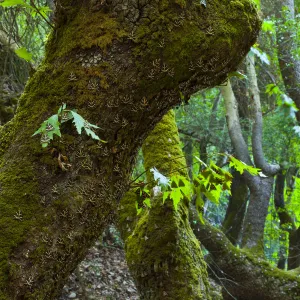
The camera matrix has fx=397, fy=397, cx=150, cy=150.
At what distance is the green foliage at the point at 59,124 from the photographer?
4.71ft

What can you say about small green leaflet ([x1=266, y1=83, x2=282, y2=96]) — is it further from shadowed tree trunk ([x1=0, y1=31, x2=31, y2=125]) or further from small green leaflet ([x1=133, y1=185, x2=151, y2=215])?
shadowed tree trunk ([x1=0, y1=31, x2=31, y2=125])

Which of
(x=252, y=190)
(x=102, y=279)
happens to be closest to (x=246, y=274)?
(x=252, y=190)

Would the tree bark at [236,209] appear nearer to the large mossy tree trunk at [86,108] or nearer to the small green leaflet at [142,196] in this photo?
the small green leaflet at [142,196]

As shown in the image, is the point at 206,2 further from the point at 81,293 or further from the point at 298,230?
the point at 298,230

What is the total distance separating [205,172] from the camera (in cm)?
223

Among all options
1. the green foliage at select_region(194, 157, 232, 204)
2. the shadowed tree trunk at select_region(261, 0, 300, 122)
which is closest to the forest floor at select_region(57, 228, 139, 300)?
the green foliage at select_region(194, 157, 232, 204)

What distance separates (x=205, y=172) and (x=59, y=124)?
1022mm

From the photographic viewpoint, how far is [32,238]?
155cm

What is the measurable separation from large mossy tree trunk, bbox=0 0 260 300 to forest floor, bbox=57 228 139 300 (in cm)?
411

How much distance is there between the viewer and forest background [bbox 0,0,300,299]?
222 cm

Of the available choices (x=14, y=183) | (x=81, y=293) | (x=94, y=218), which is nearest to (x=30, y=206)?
(x=14, y=183)

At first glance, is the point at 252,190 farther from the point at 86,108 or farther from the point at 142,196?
the point at 86,108

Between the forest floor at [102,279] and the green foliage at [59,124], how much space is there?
4.38m

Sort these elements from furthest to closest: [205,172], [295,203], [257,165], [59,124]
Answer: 1. [295,203]
2. [257,165]
3. [205,172]
4. [59,124]
